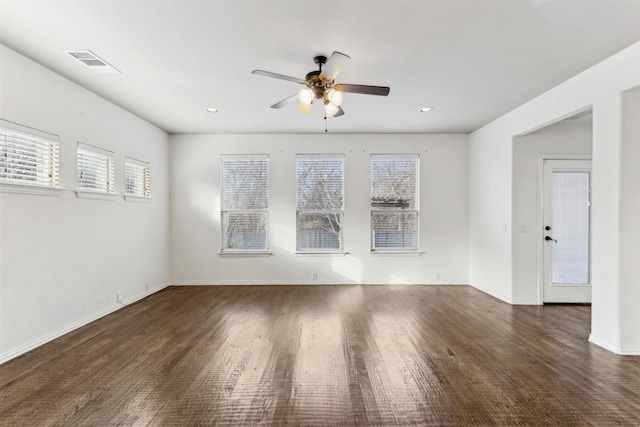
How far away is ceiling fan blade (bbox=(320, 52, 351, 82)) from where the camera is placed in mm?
2225

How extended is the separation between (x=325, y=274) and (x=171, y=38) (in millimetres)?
4169

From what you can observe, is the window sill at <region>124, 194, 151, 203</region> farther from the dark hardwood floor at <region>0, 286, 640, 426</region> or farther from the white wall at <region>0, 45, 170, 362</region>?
the dark hardwood floor at <region>0, 286, 640, 426</region>

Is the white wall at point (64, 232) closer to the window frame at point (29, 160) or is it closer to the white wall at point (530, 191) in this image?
the window frame at point (29, 160)

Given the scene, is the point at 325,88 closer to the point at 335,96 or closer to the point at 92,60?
the point at 335,96

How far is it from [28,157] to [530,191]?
5.95m

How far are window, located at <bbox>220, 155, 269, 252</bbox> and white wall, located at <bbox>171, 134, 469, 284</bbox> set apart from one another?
13cm

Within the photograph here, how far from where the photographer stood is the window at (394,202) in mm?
5574

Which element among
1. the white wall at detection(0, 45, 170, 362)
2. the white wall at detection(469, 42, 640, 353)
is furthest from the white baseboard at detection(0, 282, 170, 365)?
the white wall at detection(469, 42, 640, 353)

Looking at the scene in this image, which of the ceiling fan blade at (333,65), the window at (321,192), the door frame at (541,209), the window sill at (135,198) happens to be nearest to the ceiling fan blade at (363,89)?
the ceiling fan blade at (333,65)

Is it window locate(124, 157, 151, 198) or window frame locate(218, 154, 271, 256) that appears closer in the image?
window locate(124, 157, 151, 198)

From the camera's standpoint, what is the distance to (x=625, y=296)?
279 cm

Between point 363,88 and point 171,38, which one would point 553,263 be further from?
point 171,38

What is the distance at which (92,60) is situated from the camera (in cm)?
290

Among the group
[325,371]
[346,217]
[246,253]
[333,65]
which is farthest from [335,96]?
[246,253]
